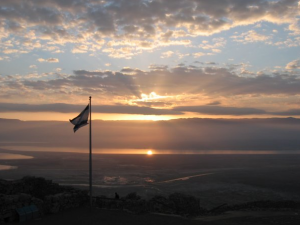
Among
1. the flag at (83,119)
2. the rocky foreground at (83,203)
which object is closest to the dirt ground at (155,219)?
the rocky foreground at (83,203)

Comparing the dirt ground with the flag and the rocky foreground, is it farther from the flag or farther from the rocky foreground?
the flag

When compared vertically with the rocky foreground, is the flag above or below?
above

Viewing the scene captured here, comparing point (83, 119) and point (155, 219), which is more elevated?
point (83, 119)

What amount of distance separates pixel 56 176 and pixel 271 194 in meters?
28.7

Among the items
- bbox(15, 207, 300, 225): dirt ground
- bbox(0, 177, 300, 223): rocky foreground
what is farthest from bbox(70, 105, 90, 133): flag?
bbox(15, 207, 300, 225): dirt ground

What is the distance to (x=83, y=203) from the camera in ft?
63.9

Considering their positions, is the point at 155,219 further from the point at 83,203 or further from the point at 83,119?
the point at 83,119

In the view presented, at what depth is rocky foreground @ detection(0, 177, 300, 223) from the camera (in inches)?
670

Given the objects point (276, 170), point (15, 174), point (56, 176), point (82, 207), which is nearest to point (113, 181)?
point (56, 176)

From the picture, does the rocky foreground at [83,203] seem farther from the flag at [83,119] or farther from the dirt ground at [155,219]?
the flag at [83,119]

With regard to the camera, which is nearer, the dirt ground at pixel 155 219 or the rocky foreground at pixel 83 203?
the dirt ground at pixel 155 219

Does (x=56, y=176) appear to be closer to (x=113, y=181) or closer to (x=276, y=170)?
(x=113, y=181)

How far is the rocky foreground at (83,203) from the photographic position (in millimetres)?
17016

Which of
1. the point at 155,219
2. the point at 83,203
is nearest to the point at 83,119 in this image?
the point at 83,203
